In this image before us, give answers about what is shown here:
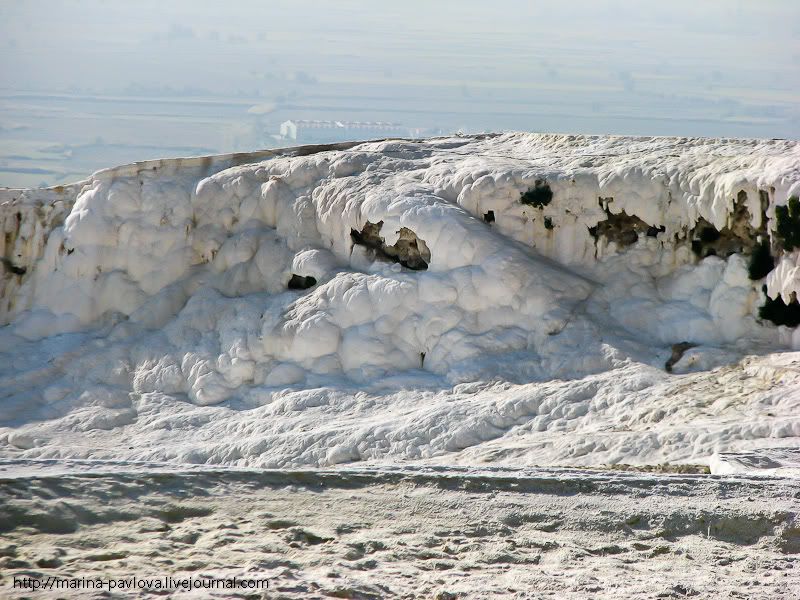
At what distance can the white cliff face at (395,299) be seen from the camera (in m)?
11.7

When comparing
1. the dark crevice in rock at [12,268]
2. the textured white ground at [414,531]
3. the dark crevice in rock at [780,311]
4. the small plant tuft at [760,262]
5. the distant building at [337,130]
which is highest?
the distant building at [337,130]

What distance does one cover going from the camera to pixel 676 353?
12086 millimetres

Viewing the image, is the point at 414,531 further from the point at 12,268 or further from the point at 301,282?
the point at 12,268

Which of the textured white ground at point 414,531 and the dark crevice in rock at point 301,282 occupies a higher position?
the dark crevice in rock at point 301,282

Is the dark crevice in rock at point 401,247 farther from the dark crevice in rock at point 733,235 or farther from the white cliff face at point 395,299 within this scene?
the dark crevice in rock at point 733,235

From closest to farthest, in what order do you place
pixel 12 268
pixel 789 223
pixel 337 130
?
1. pixel 789 223
2. pixel 12 268
3. pixel 337 130

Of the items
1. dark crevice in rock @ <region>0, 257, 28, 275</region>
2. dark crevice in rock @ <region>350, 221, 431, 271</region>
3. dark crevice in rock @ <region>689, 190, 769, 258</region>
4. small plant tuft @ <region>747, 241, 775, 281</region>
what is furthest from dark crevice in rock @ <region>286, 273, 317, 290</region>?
small plant tuft @ <region>747, 241, 775, 281</region>

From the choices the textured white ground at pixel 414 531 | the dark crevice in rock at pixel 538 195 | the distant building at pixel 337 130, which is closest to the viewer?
the textured white ground at pixel 414 531

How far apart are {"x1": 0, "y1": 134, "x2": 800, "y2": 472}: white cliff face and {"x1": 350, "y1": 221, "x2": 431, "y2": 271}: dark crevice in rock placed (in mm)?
29

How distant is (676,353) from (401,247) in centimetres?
379

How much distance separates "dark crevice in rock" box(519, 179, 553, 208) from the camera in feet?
44.8

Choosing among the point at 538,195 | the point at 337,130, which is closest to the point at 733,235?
the point at 538,195

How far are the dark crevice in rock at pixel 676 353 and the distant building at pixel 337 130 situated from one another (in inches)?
2148

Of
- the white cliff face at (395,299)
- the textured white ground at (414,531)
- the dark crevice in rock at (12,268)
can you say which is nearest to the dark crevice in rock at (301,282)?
the white cliff face at (395,299)
